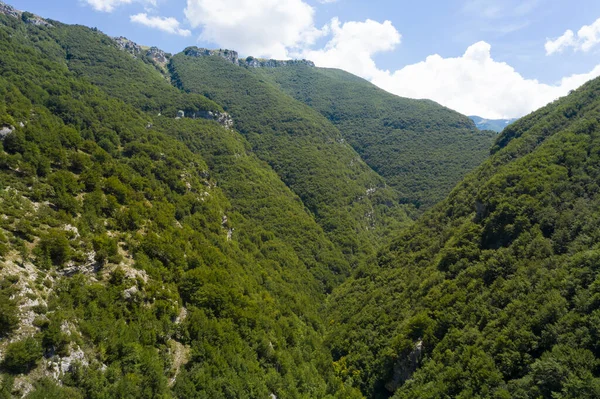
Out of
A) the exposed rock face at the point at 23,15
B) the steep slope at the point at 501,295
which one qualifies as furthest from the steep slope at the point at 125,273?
the exposed rock face at the point at 23,15

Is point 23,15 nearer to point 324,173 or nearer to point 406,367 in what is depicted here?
point 324,173

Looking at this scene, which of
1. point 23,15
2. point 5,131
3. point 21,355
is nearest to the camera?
point 21,355

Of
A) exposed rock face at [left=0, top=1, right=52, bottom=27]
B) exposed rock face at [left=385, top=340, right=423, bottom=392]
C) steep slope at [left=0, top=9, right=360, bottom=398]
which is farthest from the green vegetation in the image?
exposed rock face at [left=0, top=1, right=52, bottom=27]

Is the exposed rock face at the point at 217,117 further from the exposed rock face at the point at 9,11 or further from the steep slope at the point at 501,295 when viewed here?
the exposed rock face at the point at 9,11

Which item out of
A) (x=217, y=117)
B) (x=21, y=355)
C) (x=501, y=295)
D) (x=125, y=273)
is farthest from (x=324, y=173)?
(x=21, y=355)

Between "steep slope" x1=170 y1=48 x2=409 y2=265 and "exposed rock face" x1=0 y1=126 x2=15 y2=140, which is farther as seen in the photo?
"steep slope" x1=170 y1=48 x2=409 y2=265

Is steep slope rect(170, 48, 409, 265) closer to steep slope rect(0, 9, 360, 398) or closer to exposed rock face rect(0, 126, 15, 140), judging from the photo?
steep slope rect(0, 9, 360, 398)

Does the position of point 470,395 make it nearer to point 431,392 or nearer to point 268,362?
point 431,392
